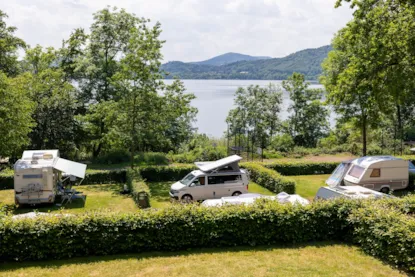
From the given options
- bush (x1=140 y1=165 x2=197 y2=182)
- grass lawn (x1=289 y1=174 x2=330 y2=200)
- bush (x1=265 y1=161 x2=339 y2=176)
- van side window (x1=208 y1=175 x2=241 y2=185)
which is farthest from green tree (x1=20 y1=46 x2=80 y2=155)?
grass lawn (x1=289 y1=174 x2=330 y2=200)

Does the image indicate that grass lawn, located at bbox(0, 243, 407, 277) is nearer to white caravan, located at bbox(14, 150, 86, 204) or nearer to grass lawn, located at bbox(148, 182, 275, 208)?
grass lawn, located at bbox(148, 182, 275, 208)

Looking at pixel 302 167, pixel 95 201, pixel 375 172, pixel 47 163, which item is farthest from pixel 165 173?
pixel 375 172

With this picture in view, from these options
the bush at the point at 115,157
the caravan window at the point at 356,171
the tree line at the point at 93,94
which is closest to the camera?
the caravan window at the point at 356,171

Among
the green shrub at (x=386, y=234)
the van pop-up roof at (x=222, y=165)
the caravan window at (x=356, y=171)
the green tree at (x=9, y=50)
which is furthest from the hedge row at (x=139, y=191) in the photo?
the green tree at (x=9, y=50)

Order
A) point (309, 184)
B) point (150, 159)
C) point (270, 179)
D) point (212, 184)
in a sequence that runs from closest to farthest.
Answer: point (212, 184), point (270, 179), point (309, 184), point (150, 159)

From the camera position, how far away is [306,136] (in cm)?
4659

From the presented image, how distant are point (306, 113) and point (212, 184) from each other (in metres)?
32.4

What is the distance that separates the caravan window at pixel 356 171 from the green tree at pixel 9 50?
26.4 metres

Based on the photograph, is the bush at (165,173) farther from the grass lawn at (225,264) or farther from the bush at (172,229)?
the grass lawn at (225,264)

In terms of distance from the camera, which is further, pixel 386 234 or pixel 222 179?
pixel 222 179

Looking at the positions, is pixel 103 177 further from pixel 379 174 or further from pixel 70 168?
pixel 379 174

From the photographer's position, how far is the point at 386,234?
894 cm

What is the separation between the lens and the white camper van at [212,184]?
16781 millimetres

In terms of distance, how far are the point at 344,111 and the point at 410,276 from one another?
20.4m
